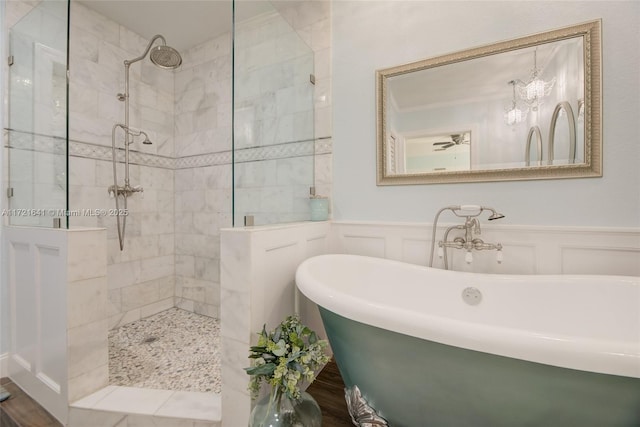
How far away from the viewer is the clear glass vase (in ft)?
3.13

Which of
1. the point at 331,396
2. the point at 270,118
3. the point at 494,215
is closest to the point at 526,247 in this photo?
the point at 494,215

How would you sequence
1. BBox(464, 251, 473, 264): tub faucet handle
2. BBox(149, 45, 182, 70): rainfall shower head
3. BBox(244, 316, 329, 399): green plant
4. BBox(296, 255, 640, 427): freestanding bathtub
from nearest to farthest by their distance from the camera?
BBox(296, 255, 640, 427): freestanding bathtub, BBox(244, 316, 329, 399): green plant, BBox(464, 251, 473, 264): tub faucet handle, BBox(149, 45, 182, 70): rainfall shower head

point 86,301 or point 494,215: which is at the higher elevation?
point 494,215

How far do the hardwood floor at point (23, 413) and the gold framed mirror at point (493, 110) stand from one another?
85.4 inches

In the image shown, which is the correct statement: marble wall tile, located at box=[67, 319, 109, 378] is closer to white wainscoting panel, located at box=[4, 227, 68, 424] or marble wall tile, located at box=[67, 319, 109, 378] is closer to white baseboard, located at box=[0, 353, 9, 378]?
white wainscoting panel, located at box=[4, 227, 68, 424]

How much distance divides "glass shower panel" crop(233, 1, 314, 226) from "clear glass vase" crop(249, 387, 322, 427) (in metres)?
0.74

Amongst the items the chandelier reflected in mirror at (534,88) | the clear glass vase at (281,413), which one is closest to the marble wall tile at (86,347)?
the clear glass vase at (281,413)

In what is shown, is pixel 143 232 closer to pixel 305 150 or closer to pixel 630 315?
pixel 305 150

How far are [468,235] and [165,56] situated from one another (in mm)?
2329

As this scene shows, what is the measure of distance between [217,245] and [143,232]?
2.25ft

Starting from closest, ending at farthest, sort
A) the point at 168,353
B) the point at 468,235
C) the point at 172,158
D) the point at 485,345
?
the point at 485,345, the point at 468,235, the point at 168,353, the point at 172,158

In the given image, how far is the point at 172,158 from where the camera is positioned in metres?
2.66

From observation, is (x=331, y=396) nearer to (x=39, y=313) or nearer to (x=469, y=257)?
(x=469, y=257)

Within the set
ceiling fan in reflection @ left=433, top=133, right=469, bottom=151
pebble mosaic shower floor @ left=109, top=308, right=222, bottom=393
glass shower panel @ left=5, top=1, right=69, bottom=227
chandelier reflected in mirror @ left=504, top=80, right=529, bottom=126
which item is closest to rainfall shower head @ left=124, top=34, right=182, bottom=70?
glass shower panel @ left=5, top=1, right=69, bottom=227
